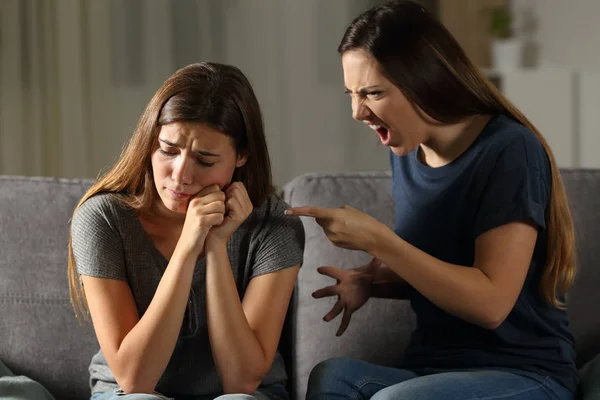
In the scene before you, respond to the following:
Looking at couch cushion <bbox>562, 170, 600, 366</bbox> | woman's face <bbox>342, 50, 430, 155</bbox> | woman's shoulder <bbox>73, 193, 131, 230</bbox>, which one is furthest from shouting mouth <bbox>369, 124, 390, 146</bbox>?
couch cushion <bbox>562, 170, 600, 366</bbox>

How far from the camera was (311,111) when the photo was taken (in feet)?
11.1

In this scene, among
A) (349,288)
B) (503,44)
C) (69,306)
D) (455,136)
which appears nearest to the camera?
(455,136)

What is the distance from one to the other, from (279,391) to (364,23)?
2.31 feet

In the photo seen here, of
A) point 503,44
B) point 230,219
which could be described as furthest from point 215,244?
point 503,44

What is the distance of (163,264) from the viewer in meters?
1.55

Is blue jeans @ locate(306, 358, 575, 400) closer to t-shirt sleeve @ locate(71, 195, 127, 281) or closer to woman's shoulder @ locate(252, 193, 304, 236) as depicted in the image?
woman's shoulder @ locate(252, 193, 304, 236)

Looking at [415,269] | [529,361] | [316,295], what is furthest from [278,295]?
[529,361]

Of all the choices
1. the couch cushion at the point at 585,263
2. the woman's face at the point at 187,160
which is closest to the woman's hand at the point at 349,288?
the woman's face at the point at 187,160

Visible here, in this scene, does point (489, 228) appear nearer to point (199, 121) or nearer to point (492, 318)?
point (492, 318)

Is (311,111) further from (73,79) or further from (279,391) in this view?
(279,391)

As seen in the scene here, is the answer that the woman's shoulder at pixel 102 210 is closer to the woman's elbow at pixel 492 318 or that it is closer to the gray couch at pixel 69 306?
the gray couch at pixel 69 306

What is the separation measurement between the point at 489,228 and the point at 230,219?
0.45m

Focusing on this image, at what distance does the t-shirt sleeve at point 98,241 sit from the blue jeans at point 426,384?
40 centimetres

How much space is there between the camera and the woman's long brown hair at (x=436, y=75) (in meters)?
1.48
